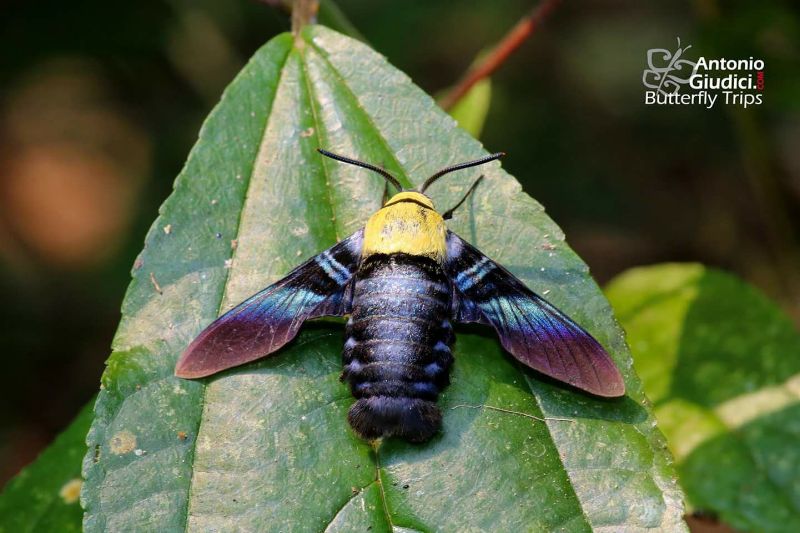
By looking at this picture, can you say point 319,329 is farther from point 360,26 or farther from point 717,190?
point 717,190

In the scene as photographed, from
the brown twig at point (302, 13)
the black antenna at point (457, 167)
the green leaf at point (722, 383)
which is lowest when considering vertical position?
the green leaf at point (722, 383)

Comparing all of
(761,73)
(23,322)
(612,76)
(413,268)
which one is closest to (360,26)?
(612,76)

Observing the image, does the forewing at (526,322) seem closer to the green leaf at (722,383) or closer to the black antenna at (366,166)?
the black antenna at (366,166)

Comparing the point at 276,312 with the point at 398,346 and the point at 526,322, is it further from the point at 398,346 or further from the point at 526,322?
the point at 526,322

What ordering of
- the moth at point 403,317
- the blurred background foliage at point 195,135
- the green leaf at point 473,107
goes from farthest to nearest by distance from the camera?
the blurred background foliage at point 195,135
the green leaf at point 473,107
the moth at point 403,317

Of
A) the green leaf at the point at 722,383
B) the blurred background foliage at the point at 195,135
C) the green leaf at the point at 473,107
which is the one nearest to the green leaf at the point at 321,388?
the green leaf at the point at 473,107

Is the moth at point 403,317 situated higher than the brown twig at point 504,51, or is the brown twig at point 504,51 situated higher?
the brown twig at point 504,51

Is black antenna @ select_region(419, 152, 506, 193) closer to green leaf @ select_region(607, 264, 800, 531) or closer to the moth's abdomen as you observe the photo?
the moth's abdomen

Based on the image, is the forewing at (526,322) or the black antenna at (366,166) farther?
the black antenna at (366,166)
